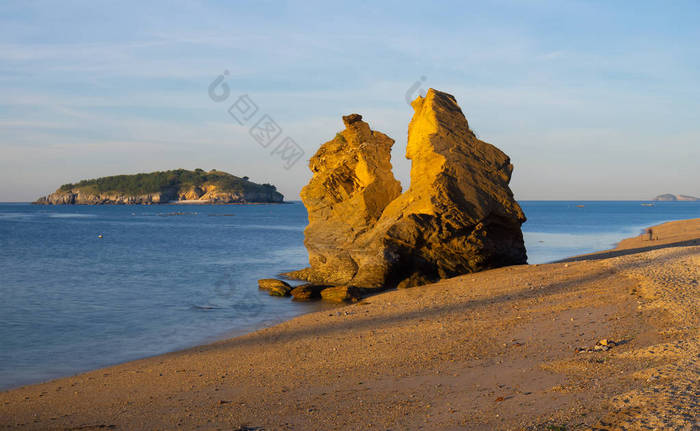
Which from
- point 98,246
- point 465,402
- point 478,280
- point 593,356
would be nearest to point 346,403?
point 465,402

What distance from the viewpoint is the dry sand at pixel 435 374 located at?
607cm

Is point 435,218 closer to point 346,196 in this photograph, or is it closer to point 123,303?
point 346,196

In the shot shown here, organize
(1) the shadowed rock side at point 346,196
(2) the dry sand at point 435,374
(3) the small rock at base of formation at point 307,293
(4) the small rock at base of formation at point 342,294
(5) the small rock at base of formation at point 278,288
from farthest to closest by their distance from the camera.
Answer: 1. (1) the shadowed rock side at point 346,196
2. (5) the small rock at base of formation at point 278,288
3. (3) the small rock at base of formation at point 307,293
4. (4) the small rock at base of formation at point 342,294
5. (2) the dry sand at point 435,374

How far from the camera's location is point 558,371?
730 cm

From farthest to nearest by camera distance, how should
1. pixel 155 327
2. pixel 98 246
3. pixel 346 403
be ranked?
pixel 98 246 → pixel 155 327 → pixel 346 403

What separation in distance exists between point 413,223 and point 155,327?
764 cm

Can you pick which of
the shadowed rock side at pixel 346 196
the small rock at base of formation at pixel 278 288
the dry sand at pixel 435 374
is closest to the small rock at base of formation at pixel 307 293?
the small rock at base of formation at pixel 278 288

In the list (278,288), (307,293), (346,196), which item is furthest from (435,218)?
(278,288)

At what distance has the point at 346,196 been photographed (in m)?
20.7

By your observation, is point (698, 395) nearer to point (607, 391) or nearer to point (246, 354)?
point (607, 391)

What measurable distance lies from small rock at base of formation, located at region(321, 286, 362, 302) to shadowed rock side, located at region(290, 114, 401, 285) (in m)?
2.07

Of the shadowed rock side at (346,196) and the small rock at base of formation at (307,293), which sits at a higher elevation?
the shadowed rock side at (346,196)

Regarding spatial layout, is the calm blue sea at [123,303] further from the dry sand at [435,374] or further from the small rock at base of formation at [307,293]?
the dry sand at [435,374]

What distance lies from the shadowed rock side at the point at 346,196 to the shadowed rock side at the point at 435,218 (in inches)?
2.0
